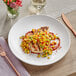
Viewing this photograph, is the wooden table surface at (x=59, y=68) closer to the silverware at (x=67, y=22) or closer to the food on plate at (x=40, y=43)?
the food on plate at (x=40, y=43)

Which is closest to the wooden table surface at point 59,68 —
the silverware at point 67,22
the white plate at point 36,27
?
the white plate at point 36,27

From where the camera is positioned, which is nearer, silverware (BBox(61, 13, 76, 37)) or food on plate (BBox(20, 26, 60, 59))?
food on plate (BBox(20, 26, 60, 59))

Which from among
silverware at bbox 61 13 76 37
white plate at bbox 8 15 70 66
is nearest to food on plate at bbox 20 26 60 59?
white plate at bbox 8 15 70 66

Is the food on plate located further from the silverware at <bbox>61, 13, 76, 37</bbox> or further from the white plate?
the silverware at <bbox>61, 13, 76, 37</bbox>

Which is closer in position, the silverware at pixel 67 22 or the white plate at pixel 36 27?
the white plate at pixel 36 27

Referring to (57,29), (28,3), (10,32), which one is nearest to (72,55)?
(57,29)

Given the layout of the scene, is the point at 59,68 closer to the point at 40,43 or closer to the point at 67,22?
the point at 40,43
